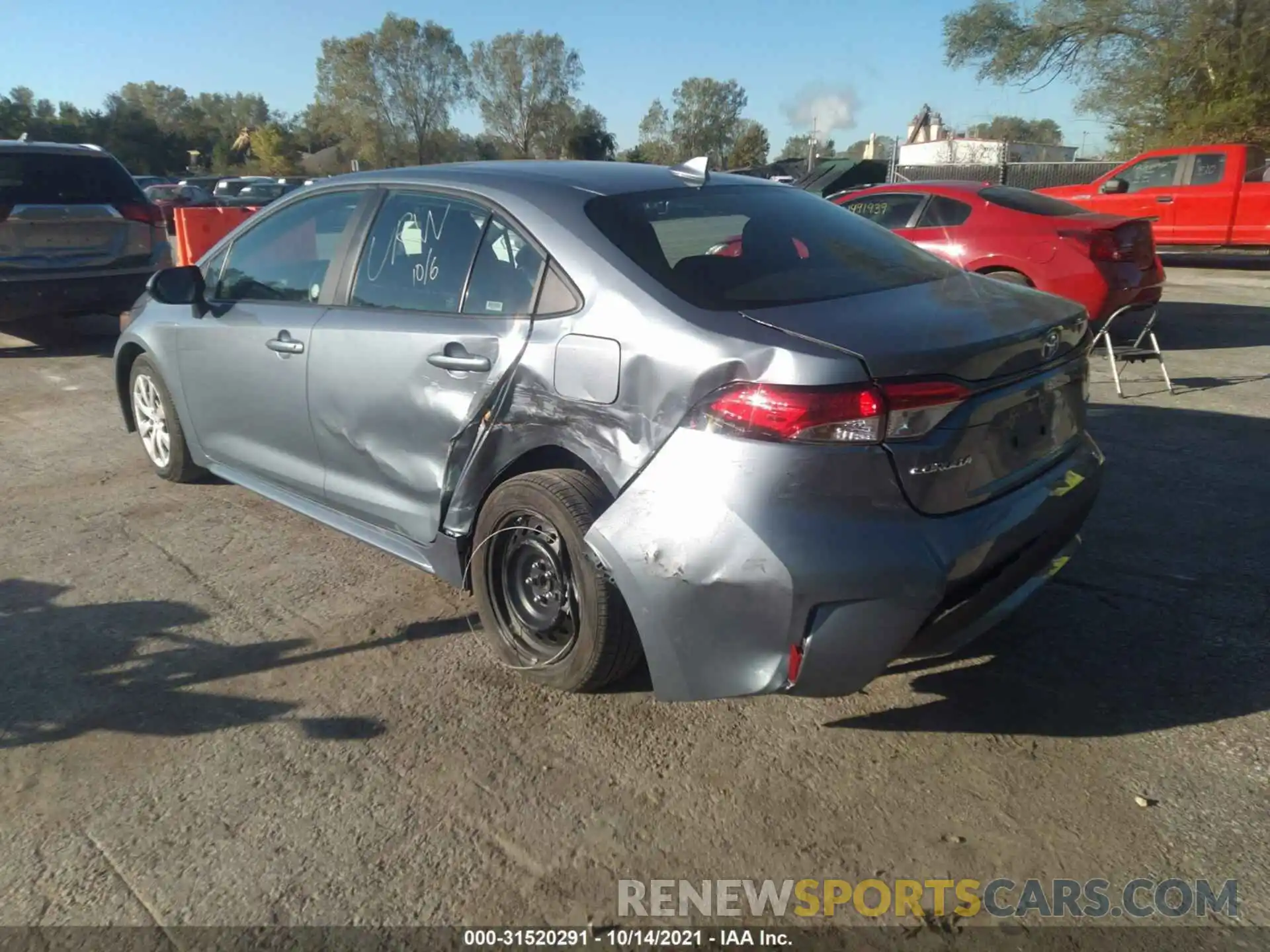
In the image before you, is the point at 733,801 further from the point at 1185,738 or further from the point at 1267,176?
the point at 1267,176

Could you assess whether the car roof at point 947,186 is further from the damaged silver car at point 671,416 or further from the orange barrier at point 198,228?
the orange barrier at point 198,228

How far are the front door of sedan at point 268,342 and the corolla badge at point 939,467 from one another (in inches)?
97.4

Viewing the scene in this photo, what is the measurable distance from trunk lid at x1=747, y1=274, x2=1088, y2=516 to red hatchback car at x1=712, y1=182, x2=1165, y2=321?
4764 millimetres

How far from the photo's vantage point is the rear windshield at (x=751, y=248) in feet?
9.74

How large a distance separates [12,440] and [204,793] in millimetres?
4690

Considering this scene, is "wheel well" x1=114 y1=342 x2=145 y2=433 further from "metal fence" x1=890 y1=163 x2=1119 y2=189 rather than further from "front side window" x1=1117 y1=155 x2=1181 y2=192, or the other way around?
"metal fence" x1=890 y1=163 x2=1119 y2=189

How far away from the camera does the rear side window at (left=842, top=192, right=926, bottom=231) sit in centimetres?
933

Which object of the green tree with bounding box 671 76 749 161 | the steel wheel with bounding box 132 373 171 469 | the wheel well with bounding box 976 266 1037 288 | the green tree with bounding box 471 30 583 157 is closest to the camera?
the steel wheel with bounding box 132 373 171 469

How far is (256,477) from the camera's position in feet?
14.9

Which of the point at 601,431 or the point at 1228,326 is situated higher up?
the point at 601,431

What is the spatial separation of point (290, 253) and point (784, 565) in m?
2.88

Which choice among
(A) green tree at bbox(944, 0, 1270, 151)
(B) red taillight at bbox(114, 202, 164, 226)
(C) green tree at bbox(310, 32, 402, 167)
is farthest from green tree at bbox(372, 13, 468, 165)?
(B) red taillight at bbox(114, 202, 164, 226)

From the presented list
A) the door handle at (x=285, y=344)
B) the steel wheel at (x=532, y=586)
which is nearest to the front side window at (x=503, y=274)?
the steel wheel at (x=532, y=586)

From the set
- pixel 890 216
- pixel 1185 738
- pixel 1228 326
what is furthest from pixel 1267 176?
pixel 1185 738
